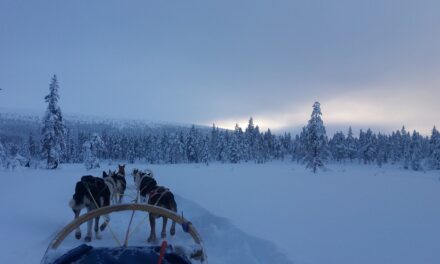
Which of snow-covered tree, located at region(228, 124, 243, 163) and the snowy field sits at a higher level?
snow-covered tree, located at region(228, 124, 243, 163)

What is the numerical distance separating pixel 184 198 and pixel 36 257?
8046 millimetres

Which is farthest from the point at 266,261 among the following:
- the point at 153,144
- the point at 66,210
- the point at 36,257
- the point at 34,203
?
the point at 153,144

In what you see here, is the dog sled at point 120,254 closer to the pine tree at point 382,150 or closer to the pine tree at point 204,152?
the pine tree at point 204,152

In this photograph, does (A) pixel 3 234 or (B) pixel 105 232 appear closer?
(A) pixel 3 234

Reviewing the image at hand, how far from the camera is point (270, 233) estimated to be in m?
7.30

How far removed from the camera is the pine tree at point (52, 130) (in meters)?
42.8

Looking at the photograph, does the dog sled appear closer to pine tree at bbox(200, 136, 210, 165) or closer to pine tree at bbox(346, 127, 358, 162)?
pine tree at bbox(200, 136, 210, 165)

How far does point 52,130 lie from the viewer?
43.1 meters

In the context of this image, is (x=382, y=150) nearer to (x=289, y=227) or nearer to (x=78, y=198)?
(x=289, y=227)

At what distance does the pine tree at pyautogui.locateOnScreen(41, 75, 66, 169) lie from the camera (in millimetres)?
42812

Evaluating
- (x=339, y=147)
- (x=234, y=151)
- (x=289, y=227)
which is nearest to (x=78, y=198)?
(x=289, y=227)

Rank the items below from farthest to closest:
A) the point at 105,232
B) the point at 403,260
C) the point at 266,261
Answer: the point at 105,232 < the point at 266,261 < the point at 403,260

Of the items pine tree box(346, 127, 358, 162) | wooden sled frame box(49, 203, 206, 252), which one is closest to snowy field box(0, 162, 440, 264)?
wooden sled frame box(49, 203, 206, 252)

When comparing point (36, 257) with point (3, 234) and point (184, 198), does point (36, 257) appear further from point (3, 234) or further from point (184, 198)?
point (184, 198)
